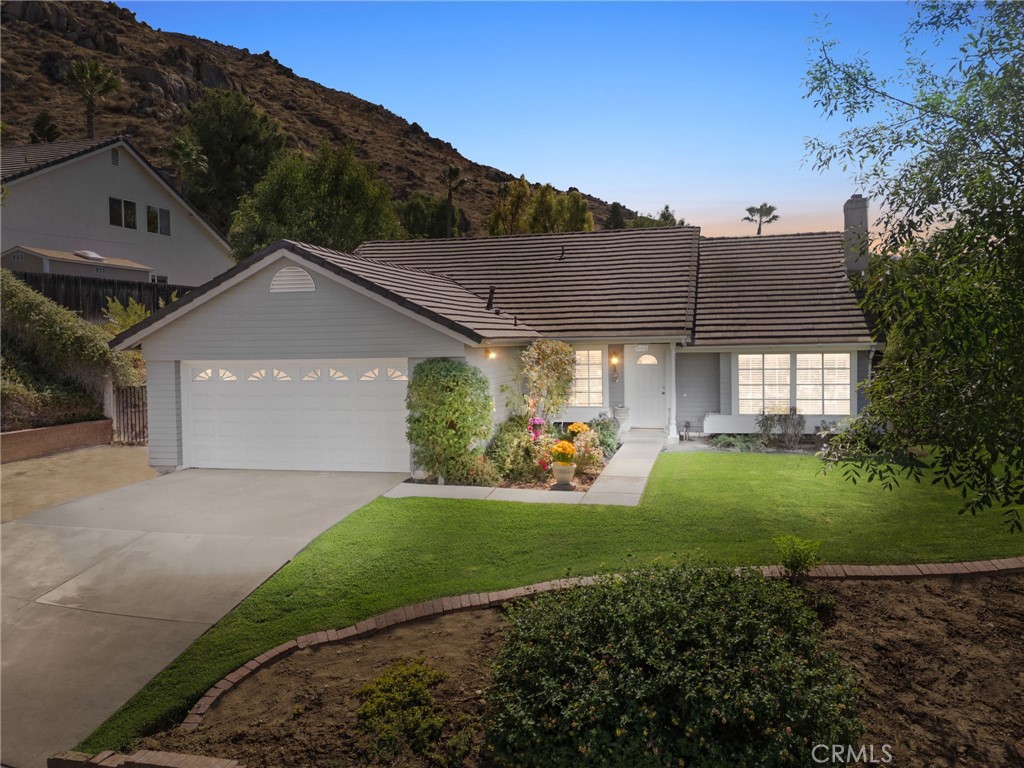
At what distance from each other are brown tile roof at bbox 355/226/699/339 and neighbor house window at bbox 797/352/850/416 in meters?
3.07

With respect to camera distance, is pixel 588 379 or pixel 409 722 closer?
pixel 409 722

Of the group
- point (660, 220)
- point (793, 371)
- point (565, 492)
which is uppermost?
point (660, 220)

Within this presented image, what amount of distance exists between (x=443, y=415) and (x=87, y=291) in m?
15.6

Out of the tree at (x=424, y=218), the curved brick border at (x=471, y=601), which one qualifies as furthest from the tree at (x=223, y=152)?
the curved brick border at (x=471, y=601)

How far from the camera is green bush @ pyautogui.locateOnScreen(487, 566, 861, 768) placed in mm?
4191

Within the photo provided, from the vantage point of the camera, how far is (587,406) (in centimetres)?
1870

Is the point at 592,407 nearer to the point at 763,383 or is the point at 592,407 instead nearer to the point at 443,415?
the point at 763,383

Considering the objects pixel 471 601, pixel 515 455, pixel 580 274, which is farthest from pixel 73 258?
pixel 471 601

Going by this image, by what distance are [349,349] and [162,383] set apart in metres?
4.24

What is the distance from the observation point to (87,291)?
22562 millimetres

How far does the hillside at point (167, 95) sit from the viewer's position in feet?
220

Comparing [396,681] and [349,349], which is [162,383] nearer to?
[349,349]

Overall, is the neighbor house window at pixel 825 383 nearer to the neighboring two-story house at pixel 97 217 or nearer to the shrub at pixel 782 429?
the shrub at pixel 782 429

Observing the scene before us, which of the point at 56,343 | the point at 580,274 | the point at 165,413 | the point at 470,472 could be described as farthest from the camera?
the point at 580,274
